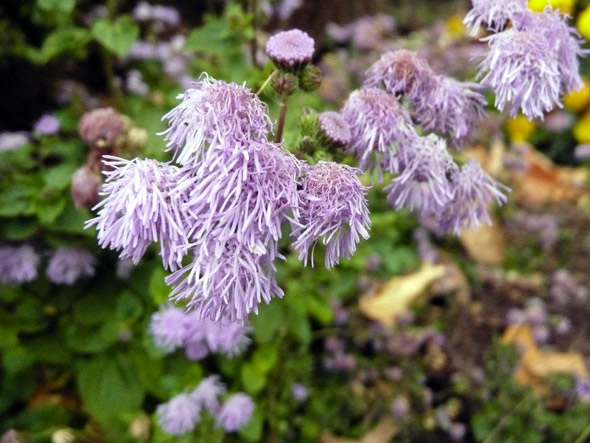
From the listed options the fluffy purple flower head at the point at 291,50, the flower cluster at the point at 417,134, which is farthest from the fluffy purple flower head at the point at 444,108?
the fluffy purple flower head at the point at 291,50

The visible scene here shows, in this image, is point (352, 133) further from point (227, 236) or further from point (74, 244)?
point (74, 244)

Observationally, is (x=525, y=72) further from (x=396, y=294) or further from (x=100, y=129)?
Answer: (x=396, y=294)

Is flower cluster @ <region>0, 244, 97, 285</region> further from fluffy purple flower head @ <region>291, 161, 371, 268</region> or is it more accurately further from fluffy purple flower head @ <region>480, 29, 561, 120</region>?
fluffy purple flower head @ <region>480, 29, 561, 120</region>

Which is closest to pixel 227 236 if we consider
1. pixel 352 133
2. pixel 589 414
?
pixel 352 133

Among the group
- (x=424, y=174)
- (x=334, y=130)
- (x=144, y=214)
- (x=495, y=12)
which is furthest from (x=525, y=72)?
(x=144, y=214)

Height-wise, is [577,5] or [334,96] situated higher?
[577,5]

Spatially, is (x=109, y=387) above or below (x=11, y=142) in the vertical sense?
below

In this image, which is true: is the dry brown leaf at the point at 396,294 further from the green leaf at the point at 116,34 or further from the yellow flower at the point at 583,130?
the yellow flower at the point at 583,130
